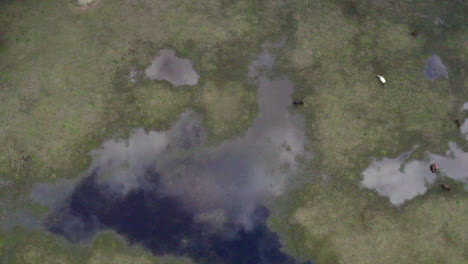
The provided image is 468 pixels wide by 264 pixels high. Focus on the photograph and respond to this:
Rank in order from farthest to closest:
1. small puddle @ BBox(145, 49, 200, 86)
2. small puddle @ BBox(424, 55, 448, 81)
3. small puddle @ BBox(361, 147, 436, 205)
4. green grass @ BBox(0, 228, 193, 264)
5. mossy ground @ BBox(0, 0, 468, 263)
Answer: small puddle @ BBox(424, 55, 448, 81), small puddle @ BBox(145, 49, 200, 86), small puddle @ BBox(361, 147, 436, 205), mossy ground @ BBox(0, 0, 468, 263), green grass @ BBox(0, 228, 193, 264)

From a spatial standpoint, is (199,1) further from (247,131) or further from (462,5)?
(462,5)

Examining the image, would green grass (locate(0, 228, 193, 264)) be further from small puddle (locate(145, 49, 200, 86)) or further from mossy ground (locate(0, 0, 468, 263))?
small puddle (locate(145, 49, 200, 86))

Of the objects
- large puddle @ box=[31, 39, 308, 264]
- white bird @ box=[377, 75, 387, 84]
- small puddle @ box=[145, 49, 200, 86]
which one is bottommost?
large puddle @ box=[31, 39, 308, 264]

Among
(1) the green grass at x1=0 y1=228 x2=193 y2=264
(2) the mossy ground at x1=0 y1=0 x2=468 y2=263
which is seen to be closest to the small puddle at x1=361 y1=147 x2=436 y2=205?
(2) the mossy ground at x1=0 y1=0 x2=468 y2=263

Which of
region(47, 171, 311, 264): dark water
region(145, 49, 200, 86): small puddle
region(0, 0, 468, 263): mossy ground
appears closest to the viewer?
region(47, 171, 311, 264): dark water

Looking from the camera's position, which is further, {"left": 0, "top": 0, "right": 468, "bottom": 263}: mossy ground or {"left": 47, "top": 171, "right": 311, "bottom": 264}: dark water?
{"left": 0, "top": 0, "right": 468, "bottom": 263}: mossy ground

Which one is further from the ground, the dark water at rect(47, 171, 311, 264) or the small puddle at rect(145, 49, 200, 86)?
the small puddle at rect(145, 49, 200, 86)

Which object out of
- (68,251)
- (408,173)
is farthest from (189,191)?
(408,173)

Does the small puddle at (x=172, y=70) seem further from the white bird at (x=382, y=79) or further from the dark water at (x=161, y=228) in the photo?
the white bird at (x=382, y=79)
